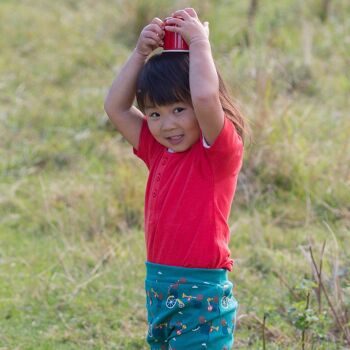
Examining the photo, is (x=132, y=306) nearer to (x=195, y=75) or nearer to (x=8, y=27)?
(x=195, y=75)

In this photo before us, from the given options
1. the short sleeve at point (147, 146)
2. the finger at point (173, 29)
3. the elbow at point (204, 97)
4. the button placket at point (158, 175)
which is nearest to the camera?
the elbow at point (204, 97)

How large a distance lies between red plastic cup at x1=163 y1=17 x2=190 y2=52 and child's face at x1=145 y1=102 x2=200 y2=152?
17cm

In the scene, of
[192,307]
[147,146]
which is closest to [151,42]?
[147,146]

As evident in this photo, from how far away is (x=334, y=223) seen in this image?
4.73 m

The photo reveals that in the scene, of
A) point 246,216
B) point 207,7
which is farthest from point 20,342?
point 207,7

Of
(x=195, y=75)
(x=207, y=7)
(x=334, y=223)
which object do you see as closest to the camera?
(x=195, y=75)

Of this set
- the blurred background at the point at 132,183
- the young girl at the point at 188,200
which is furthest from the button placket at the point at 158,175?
the blurred background at the point at 132,183

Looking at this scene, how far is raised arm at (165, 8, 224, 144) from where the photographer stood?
2.55 meters

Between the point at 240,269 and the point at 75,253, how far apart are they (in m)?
0.84

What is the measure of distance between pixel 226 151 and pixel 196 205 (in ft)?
0.62

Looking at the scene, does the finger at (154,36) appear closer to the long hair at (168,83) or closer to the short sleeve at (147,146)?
the long hair at (168,83)

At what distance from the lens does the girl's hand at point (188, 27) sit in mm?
2619

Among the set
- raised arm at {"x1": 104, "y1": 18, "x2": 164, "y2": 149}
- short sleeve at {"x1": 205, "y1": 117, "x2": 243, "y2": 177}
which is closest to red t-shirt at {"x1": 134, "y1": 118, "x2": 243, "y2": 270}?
short sleeve at {"x1": 205, "y1": 117, "x2": 243, "y2": 177}

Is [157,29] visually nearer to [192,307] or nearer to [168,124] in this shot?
[168,124]
